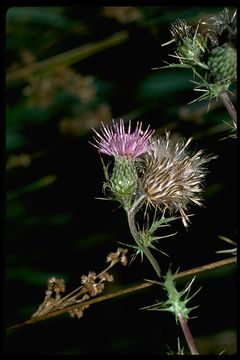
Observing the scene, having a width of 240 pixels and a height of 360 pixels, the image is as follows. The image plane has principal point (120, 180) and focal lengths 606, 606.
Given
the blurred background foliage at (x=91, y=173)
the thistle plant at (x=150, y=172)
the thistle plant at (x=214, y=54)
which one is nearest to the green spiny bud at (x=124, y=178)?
the thistle plant at (x=150, y=172)

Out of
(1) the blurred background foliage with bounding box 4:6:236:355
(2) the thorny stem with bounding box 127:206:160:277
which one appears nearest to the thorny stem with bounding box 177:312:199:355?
(2) the thorny stem with bounding box 127:206:160:277

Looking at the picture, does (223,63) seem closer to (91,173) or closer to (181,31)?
(181,31)

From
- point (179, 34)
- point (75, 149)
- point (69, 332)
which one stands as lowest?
point (69, 332)

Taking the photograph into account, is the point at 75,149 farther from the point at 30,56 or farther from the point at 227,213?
the point at 227,213

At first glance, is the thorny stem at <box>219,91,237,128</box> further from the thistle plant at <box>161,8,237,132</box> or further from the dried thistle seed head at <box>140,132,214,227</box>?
the dried thistle seed head at <box>140,132,214,227</box>

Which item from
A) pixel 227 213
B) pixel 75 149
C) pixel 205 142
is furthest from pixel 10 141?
pixel 227 213

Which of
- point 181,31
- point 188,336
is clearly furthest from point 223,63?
point 188,336
